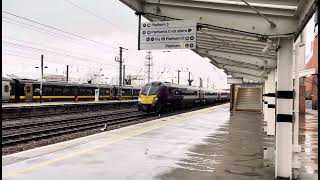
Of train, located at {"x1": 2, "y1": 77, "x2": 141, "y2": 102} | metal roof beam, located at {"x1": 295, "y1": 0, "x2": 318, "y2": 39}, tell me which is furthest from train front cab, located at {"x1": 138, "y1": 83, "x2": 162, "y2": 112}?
metal roof beam, located at {"x1": 295, "y1": 0, "x2": 318, "y2": 39}

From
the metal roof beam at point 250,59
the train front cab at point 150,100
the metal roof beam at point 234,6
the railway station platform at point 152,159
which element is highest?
the metal roof beam at point 234,6

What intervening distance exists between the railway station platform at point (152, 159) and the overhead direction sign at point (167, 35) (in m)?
2.38

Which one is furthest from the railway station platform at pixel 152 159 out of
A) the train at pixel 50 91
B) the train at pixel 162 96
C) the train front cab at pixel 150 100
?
the train at pixel 50 91

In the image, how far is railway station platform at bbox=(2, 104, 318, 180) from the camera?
6805 millimetres

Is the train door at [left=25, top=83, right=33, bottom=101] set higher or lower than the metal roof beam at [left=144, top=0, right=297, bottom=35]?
lower

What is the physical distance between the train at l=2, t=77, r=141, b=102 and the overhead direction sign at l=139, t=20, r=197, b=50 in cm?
2865

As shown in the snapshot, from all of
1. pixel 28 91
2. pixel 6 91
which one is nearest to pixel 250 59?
pixel 6 91

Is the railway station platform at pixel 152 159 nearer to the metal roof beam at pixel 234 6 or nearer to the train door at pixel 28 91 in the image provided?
the metal roof beam at pixel 234 6

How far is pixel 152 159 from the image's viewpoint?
8305 mm

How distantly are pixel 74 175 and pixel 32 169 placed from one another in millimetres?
856

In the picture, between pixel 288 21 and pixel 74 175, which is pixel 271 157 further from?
pixel 74 175

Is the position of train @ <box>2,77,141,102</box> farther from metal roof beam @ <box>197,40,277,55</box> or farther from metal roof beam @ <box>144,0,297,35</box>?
metal roof beam @ <box>144,0,297,35</box>

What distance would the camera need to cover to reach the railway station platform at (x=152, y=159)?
22.3ft

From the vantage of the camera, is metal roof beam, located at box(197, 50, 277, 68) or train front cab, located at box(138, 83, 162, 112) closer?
metal roof beam, located at box(197, 50, 277, 68)
